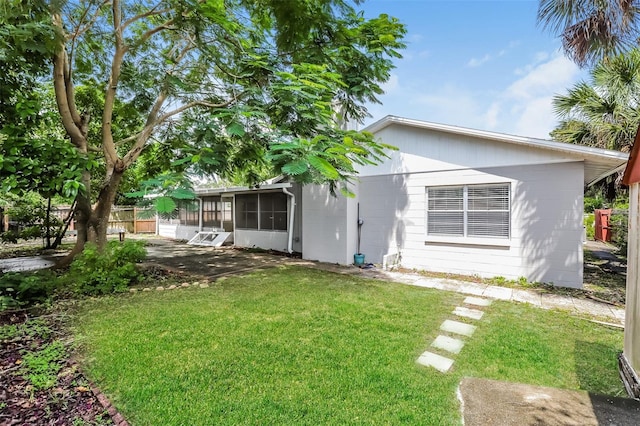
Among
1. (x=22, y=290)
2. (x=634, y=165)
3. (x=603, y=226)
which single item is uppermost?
(x=634, y=165)

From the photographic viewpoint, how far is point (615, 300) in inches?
231

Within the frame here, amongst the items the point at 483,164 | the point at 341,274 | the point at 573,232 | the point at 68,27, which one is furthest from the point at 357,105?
the point at 68,27

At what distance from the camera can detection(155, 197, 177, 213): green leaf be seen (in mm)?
4215

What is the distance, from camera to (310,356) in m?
3.60

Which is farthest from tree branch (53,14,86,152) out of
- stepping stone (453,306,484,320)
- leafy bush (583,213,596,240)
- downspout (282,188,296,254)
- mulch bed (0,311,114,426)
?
leafy bush (583,213,596,240)

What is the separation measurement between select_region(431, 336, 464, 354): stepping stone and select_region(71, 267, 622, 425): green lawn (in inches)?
5.3

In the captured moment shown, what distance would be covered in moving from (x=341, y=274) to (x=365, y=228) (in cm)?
199

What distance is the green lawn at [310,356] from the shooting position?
2.67 metres

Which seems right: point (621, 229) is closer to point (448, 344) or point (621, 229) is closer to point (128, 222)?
point (448, 344)

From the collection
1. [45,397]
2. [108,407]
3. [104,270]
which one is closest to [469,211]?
[108,407]

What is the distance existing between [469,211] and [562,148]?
2344mm

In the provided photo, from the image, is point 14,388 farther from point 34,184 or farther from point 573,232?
point 573,232

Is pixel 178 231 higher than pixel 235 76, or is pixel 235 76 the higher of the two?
pixel 235 76

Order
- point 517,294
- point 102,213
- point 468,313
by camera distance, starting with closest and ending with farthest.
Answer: point 468,313 → point 517,294 → point 102,213
